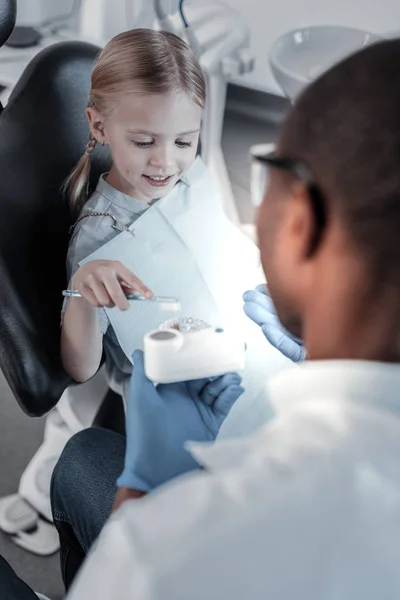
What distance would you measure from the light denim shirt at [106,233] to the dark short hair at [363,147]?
63 cm

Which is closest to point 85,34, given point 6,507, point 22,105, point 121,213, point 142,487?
point 22,105

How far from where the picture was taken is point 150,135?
1.17m

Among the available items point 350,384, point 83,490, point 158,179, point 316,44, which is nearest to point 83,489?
point 83,490

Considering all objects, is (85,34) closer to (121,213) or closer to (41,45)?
(41,45)

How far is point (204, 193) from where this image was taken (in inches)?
52.9

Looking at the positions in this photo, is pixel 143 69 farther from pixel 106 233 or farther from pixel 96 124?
pixel 106 233

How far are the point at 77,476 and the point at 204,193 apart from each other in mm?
532

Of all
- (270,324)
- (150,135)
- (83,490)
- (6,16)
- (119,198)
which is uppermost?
(6,16)

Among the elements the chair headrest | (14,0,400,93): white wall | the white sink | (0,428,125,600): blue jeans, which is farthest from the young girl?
(14,0,400,93): white wall

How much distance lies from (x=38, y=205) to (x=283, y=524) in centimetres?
84

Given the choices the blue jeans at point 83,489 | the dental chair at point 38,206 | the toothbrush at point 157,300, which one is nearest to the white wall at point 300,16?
the dental chair at point 38,206

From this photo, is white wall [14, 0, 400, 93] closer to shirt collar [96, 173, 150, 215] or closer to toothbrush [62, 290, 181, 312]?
shirt collar [96, 173, 150, 215]

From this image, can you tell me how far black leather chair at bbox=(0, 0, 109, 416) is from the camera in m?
1.11

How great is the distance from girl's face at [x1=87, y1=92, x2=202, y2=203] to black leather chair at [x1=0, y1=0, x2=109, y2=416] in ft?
0.36
